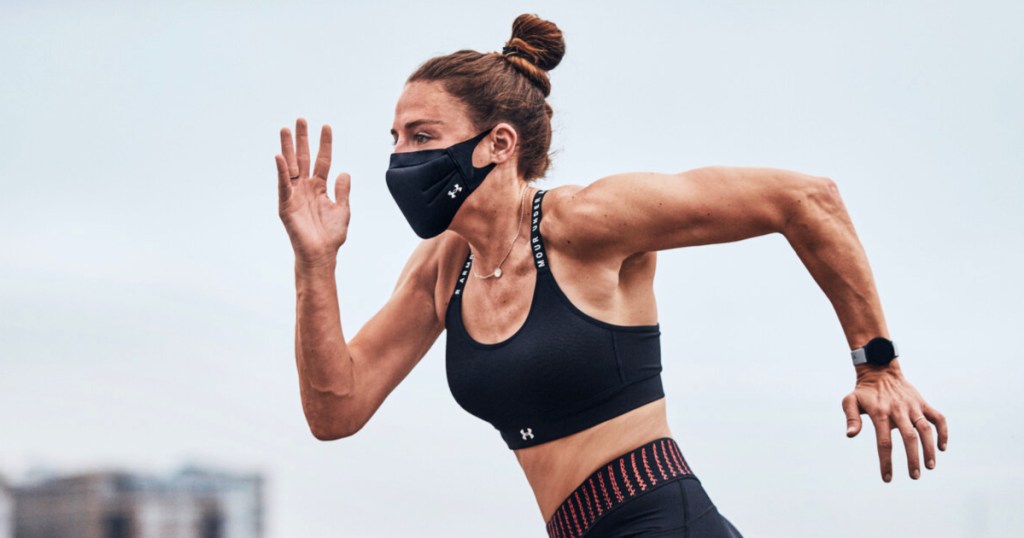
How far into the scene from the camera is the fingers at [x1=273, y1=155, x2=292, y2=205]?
183 inches

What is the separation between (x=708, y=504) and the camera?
4375 millimetres

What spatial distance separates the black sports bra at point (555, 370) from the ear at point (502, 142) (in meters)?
0.36

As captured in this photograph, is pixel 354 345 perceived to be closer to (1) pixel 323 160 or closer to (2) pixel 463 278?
(2) pixel 463 278

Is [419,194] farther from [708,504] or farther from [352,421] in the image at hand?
[708,504]

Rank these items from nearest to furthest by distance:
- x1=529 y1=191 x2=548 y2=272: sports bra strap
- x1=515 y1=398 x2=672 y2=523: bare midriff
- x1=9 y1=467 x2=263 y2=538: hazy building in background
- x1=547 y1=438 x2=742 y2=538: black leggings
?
x1=547 y1=438 x2=742 y2=538: black leggings, x1=515 y1=398 x2=672 y2=523: bare midriff, x1=529 y1=191 x2=548 y2=272: sports bra strap, x1=9 y1=467 x2=263 y2=538: hazy building in background

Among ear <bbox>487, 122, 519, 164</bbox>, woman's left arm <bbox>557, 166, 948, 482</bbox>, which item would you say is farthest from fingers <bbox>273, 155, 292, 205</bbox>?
woman's left arm <bbox>557, 166, 948, 482</bbox>

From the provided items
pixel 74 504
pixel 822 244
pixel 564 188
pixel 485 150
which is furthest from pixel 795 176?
pixel 74 504

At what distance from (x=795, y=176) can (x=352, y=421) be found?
6.31ft

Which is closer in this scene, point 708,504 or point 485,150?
point 708,504

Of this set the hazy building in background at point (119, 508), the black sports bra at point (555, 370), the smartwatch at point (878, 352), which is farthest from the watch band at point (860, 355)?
the hazy building in background at point (119, 508)

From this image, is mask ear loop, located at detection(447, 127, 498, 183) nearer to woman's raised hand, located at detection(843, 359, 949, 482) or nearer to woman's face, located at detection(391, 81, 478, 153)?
woman's face, located at detection(391, 81, 478, 153)

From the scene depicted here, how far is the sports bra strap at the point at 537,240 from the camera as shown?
177 inches

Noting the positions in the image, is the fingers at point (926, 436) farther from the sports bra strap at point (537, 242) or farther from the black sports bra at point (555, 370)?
the sports bra strap at point (537, 242)

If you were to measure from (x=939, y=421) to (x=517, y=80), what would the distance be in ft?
6.64
